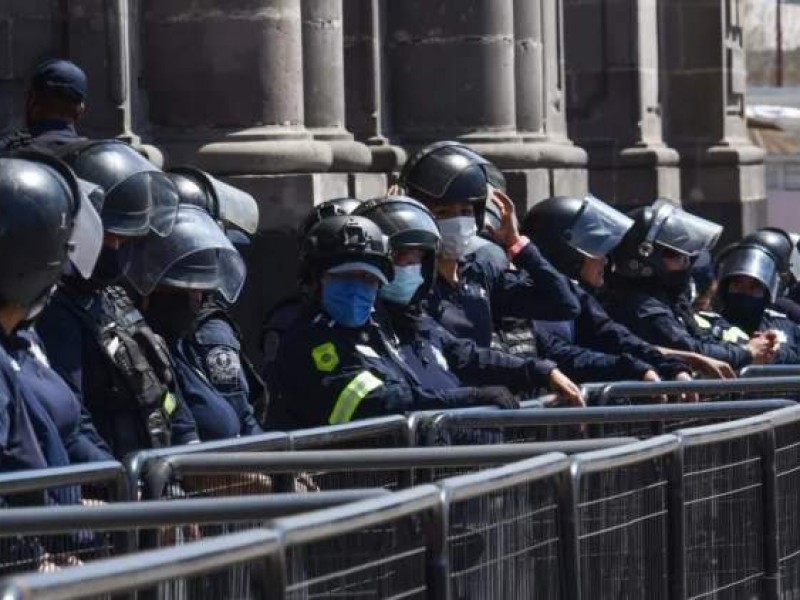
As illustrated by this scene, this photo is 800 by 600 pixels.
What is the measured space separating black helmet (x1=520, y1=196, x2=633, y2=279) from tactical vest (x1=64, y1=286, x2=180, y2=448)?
4.00 m

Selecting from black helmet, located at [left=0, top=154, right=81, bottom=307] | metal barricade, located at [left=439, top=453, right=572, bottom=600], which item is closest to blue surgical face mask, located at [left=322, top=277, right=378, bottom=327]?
black helmet, located at [left=0, top=154, right=81, bottom=307]

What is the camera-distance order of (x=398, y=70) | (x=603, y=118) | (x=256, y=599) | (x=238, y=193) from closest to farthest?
1. (x=256, y=599)
2. (x=238, y=193)
3. (x=398, y=70)
4. (x=603, y=118)

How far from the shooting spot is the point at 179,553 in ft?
13.6

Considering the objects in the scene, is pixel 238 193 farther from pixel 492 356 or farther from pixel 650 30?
pixel 650 30

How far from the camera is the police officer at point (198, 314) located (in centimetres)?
804

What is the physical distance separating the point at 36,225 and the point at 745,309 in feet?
23.5

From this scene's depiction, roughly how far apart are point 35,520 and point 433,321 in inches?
177

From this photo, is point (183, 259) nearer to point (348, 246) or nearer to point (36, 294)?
point (348, 246)

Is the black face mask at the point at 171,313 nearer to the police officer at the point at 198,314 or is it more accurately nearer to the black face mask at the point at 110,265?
the police officer at the point at 198,314

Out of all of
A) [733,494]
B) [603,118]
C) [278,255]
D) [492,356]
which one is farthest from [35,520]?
[603,118]

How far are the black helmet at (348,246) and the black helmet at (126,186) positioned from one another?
1.61 ft

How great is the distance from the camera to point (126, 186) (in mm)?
8078

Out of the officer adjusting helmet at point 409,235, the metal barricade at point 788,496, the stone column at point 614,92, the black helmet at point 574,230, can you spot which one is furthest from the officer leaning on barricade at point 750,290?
the stone column at point 614,92

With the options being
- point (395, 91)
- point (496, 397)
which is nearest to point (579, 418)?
point (496, 397)
